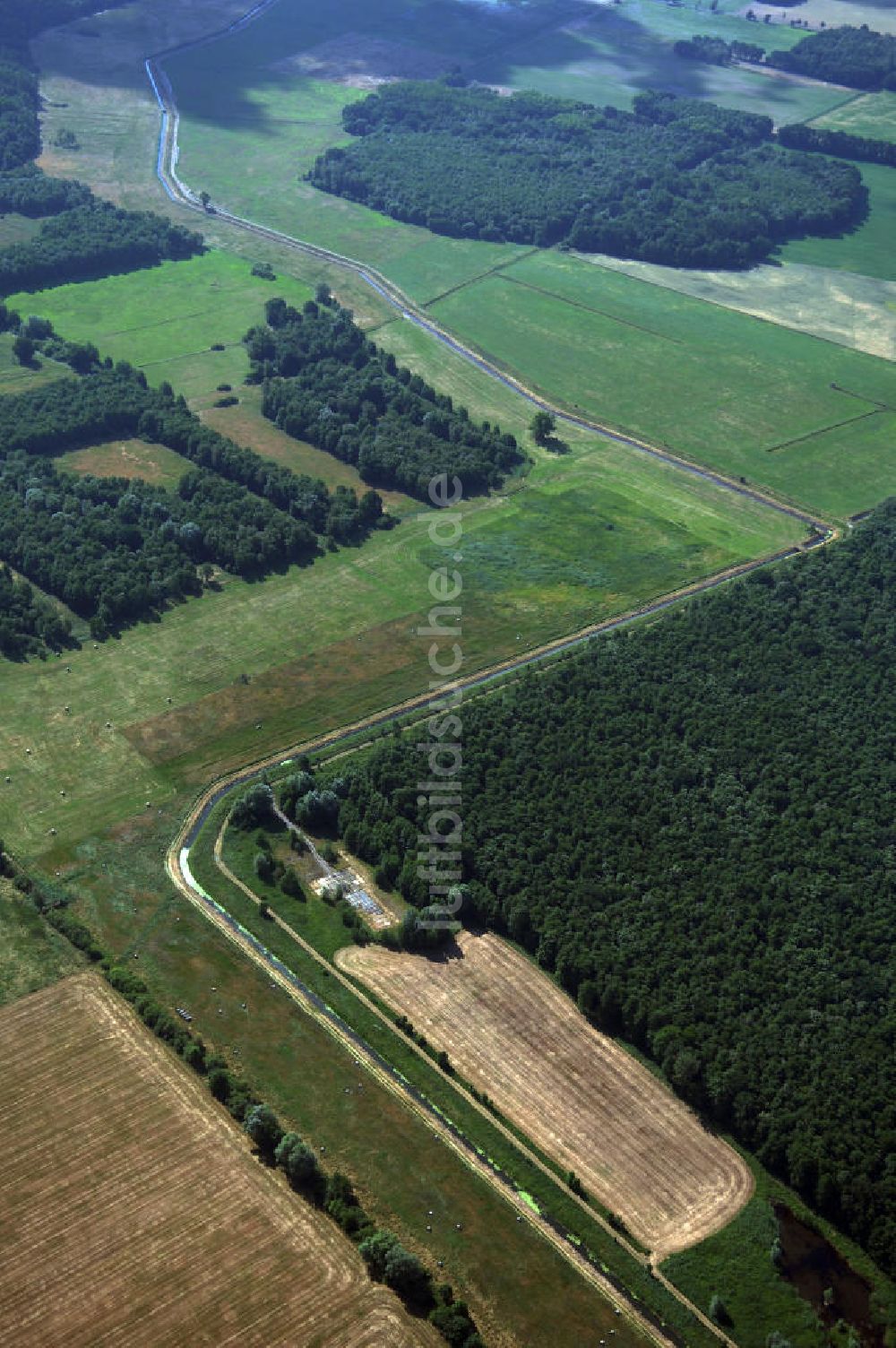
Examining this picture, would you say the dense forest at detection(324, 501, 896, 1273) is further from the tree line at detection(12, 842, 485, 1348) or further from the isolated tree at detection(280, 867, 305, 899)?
the tree line at detection(12, 842, 485, 1348)

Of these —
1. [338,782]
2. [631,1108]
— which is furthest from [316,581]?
[631,1108]

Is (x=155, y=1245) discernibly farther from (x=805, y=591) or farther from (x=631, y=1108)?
(x=805, y=591)

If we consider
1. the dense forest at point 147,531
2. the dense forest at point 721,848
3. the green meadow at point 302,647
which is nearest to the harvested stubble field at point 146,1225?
the green meadow at point 302,647

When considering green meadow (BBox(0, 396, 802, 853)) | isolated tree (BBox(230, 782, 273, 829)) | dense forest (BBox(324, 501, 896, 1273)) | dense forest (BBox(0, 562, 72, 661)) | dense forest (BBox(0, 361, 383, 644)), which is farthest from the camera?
dense forest (BBox(0, 361, 383, 644))

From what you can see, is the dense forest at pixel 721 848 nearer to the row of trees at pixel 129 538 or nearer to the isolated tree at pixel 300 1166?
the isolated tree at pixel 300 1166

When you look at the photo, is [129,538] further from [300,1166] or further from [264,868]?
[300,1166]

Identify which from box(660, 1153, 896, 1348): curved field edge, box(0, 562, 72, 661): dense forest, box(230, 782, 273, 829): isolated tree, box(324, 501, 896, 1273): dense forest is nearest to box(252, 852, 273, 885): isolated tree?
box(230, 782, 273, 829): isolated tree

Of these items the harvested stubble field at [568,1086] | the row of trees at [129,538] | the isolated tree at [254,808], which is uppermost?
the row of trees at [129,538]
